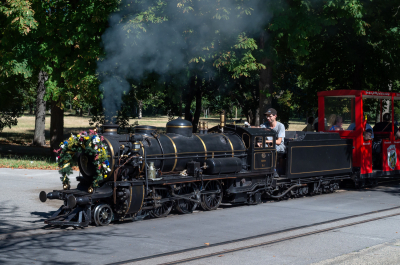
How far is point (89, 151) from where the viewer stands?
7.73m

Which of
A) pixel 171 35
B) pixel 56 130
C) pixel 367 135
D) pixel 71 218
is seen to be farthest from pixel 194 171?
pixel 56 130

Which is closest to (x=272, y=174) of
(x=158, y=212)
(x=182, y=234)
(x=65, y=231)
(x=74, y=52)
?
(x=158, y=212)

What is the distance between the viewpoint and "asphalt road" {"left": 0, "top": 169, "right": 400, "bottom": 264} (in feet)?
18.9

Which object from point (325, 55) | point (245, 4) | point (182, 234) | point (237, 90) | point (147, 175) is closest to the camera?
point (182, 234)

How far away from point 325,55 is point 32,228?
16537 mm

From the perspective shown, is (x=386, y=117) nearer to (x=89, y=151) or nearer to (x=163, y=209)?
(x=163, y=209)

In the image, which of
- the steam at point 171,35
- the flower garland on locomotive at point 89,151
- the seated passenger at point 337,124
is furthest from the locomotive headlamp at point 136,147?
the seated passenger at point 337,124

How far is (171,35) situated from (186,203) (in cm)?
683

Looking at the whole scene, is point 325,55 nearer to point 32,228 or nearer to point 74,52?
point 74,52

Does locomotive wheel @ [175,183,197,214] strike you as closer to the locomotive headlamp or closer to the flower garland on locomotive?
the locomotive headlamp

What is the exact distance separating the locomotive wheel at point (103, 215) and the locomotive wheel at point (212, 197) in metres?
2.07

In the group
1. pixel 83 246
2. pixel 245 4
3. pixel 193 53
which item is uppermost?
pixel 245 4

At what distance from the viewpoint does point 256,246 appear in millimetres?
6359

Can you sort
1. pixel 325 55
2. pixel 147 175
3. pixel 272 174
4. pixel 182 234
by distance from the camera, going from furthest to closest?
pixel 325 55
pixel 272 174
pixel 147 175
pixel 182 234
